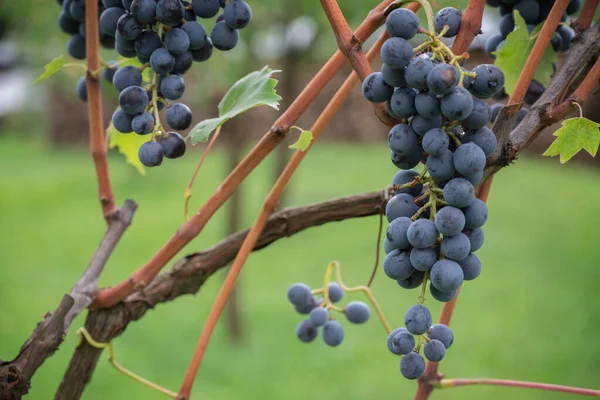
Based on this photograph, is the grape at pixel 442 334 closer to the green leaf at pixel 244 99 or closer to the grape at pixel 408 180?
the grape at pixel 408 180

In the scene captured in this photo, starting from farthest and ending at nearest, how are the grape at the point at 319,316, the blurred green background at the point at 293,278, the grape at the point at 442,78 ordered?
the blurred green background at the point at 293,278 → the grape at the point at 319,316 → the grape at the point at 442,78

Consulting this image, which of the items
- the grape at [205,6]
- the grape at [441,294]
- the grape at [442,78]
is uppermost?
the grape at [205,6]

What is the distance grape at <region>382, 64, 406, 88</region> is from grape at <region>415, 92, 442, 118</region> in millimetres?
20

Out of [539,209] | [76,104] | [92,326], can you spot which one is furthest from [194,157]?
[92,326]

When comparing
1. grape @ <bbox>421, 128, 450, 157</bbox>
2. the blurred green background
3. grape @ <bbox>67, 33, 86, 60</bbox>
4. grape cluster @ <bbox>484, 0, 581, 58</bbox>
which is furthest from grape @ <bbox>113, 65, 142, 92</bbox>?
the blurred green background

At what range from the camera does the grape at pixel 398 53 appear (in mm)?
522

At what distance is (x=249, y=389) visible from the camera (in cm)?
325

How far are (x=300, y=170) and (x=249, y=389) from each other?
4553 mm

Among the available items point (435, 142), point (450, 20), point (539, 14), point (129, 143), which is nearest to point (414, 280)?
point (435, 142)

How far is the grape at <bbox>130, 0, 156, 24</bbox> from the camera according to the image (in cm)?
68

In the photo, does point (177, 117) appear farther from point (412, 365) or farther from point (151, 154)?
point (412, 365)

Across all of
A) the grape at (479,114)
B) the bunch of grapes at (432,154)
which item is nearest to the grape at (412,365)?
the bunch of grapes at (432,154)

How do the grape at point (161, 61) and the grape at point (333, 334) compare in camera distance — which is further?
the grape at point (333, 334)

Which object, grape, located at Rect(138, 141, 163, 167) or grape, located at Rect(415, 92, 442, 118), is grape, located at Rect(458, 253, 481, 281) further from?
grape, located at Rect(138, 141, 163, 167)
